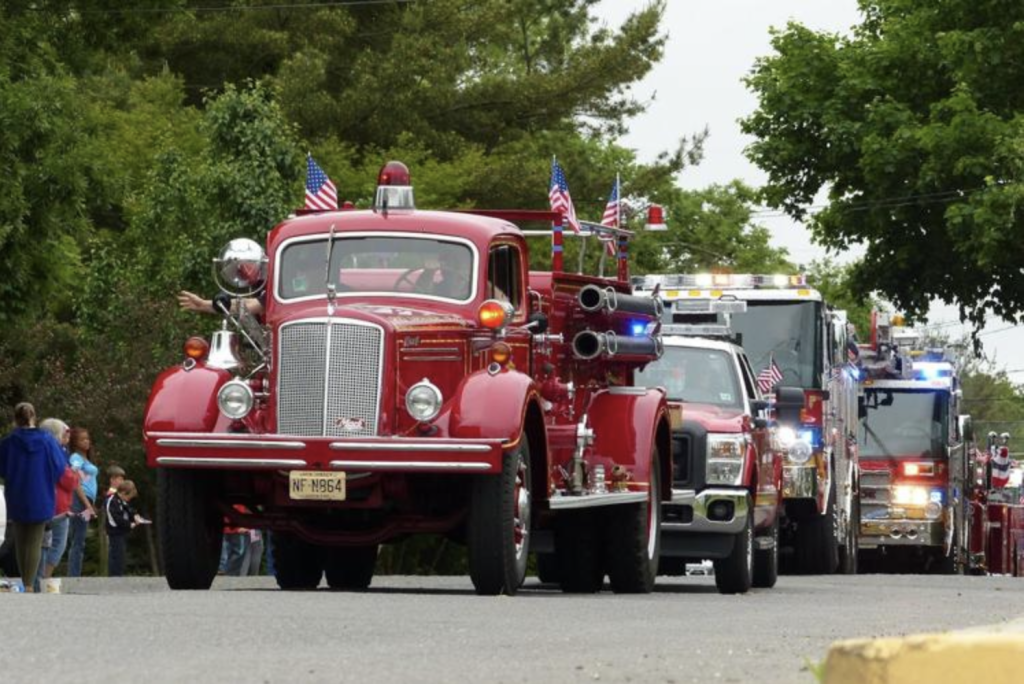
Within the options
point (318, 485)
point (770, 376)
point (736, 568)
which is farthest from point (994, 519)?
point (318, 485)

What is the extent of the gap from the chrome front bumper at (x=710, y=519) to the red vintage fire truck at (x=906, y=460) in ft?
48.4

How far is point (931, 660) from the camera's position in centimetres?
727

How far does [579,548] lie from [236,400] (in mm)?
3828

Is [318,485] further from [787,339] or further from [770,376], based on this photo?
[787,339]

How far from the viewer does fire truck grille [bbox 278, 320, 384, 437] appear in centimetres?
1631

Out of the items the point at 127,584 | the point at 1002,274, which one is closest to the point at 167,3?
the point at 127,584

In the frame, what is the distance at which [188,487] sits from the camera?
1658cm

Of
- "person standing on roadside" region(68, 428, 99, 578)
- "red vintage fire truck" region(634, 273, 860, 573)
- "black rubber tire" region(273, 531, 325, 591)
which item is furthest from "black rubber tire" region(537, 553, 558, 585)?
"red vintage fire truck" region(634, 273, 860, 573)

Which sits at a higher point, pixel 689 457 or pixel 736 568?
pixel 689 457

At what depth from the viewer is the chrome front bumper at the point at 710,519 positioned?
21094mm

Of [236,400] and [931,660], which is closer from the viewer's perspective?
[931,660]

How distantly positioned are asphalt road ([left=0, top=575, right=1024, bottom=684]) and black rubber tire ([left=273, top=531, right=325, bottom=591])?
2485mm

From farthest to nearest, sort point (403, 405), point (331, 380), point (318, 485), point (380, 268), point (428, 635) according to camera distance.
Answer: point (380, 268) → point (403, 405) → point (331, 380) → point (318, 485) → point (428, 635)

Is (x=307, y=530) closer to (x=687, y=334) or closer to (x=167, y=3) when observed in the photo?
(x=687, y=334)
